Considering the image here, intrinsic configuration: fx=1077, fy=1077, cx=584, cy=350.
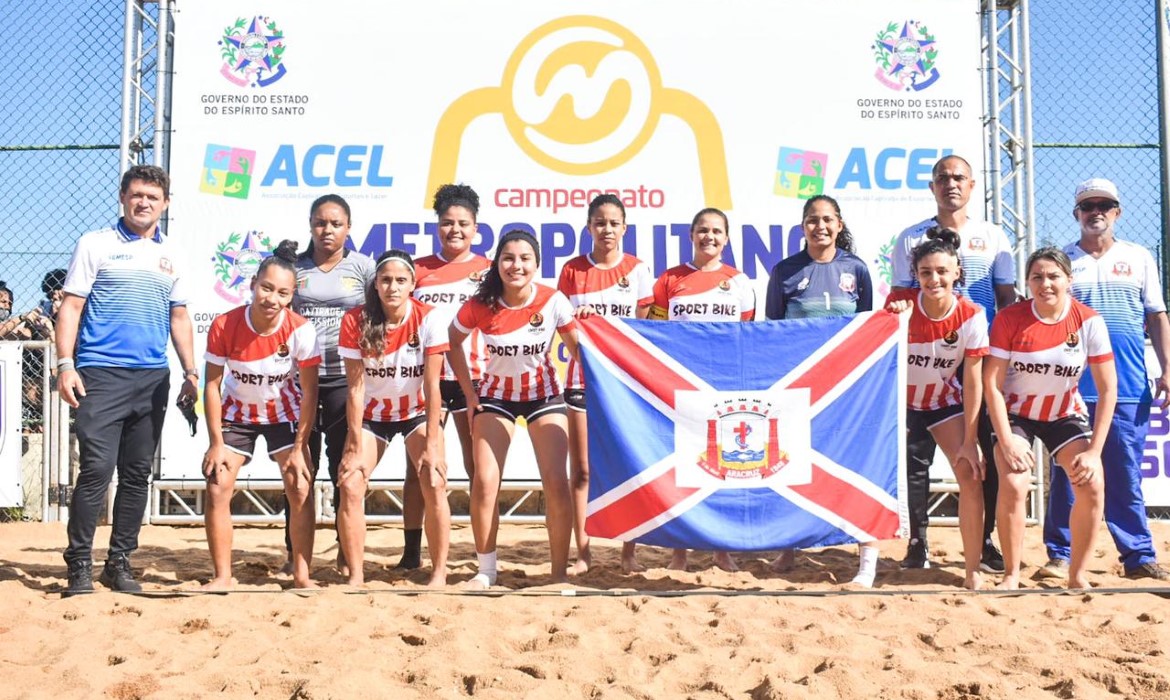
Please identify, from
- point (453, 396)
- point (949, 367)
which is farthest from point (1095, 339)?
point (453, 396)

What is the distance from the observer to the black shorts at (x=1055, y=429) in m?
4.96

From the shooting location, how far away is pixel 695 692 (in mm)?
3484

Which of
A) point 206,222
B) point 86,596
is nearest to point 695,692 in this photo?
point 86,596

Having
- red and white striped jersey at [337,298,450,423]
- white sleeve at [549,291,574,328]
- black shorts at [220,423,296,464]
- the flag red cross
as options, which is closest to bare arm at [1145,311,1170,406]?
the flag red cross

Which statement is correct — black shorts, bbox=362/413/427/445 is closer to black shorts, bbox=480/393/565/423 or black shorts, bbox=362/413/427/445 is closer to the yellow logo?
black shorts, bbox=480/393/565/423

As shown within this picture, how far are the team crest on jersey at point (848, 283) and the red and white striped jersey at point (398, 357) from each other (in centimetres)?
204

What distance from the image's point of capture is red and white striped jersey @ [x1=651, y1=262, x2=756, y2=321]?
18.2 feet

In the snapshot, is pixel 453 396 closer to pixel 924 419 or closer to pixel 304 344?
pixel 304 344

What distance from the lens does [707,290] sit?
18.2 ft

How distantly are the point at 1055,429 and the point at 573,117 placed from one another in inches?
153

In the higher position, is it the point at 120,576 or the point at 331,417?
the point at 331,417

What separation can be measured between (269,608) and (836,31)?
17.7 ft

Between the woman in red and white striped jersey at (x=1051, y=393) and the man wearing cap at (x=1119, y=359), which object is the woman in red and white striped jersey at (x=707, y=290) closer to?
the woman in red and white striped jersey at (x=1051, y=393)

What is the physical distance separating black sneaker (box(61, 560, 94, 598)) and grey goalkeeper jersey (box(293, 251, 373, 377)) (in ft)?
4.92
